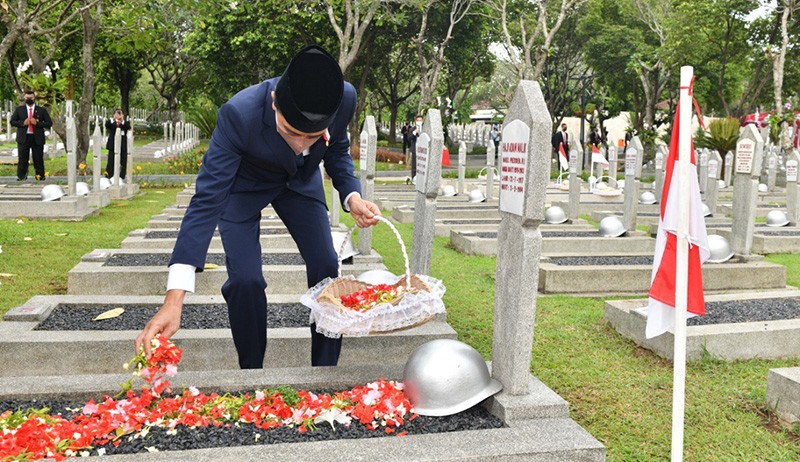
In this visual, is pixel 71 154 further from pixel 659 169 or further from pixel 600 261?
pixel 659 169

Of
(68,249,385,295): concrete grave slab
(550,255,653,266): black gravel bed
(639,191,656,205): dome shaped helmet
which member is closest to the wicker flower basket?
(68,249,385,295): concrete grave slab

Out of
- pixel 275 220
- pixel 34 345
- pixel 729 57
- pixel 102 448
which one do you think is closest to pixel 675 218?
pixel 102 448

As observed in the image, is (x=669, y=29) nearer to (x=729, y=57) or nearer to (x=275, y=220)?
(x=729, y=57)

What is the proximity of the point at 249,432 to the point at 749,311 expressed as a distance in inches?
185

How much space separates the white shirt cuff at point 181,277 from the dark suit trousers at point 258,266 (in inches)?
27.8

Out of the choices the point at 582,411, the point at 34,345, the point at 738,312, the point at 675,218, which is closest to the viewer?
the point at 675,218

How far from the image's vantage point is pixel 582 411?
448cm

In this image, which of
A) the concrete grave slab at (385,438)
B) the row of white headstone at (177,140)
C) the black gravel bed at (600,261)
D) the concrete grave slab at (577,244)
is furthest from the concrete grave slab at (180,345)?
the row of white headstone at (177,140)

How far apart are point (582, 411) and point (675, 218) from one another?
1.39 metres

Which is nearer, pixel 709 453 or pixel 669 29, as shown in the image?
pixel 709 453

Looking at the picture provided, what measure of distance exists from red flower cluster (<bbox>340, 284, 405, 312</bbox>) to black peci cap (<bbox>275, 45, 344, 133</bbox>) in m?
1.10

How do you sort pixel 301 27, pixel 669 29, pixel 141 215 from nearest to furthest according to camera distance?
pixel 141 215
pixel 301 27
pixel 669 29

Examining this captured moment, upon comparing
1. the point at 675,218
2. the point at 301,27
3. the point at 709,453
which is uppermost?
the point at 301,27

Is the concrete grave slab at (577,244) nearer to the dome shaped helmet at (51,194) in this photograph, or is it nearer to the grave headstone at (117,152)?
the dome shaped helmet at (51,194)
